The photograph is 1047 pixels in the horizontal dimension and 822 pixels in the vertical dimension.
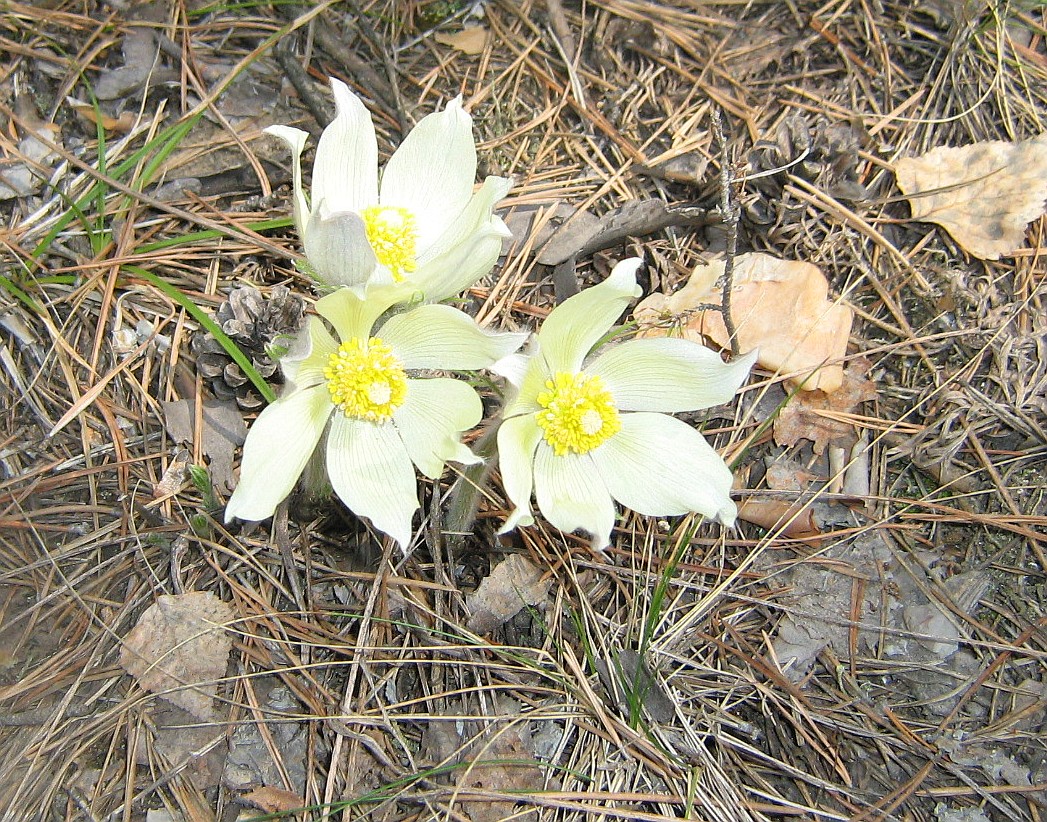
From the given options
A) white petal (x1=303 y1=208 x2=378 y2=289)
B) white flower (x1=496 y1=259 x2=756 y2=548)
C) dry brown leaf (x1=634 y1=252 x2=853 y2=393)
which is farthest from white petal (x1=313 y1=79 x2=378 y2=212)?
dry brown leaf (x1=634 y1=252 x2=853 y2=393)

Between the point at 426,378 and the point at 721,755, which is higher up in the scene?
the point at 426,378

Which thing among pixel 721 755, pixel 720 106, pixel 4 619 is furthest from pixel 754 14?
pixel 4 619

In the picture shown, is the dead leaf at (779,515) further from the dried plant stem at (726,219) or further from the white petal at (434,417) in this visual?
the white petal at (434,417)

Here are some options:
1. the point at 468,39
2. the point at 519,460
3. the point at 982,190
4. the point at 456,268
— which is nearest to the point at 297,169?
the point at 456,268

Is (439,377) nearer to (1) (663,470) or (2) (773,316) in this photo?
(1) (663,470)

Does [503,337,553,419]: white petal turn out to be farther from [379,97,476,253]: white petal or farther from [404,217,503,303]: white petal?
[379,97,476,253]: white petal

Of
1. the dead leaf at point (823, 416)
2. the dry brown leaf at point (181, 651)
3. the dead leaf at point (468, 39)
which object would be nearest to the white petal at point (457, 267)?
the dry brown leaf at point (181, 651)

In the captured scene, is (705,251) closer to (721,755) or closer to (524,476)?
(524,476)
